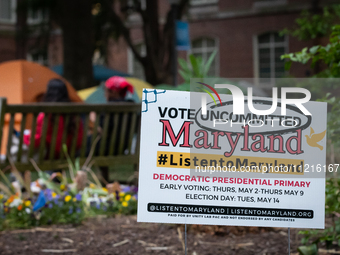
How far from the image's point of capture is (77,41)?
1039cm

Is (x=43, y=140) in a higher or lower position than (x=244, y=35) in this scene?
lower

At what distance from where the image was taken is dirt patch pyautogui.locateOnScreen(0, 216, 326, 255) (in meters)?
2.79

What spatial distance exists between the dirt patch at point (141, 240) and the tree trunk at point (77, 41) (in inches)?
289

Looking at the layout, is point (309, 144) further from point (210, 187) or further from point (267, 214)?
point (210, 187)

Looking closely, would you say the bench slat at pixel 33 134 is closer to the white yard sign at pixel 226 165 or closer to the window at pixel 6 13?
the white yard sign at pixel 226 165

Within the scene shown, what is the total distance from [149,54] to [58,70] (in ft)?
17.6

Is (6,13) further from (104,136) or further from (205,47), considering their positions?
(104,136)

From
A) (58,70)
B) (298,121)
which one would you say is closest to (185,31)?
(298,121)

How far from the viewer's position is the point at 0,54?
2623cm

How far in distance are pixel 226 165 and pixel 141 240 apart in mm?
1291

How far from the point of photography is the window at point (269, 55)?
22.8m

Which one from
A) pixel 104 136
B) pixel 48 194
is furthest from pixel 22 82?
pixel 48 194

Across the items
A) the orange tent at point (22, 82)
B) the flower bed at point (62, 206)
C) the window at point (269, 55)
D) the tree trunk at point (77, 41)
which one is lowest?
the flower bed at point (62, 206)

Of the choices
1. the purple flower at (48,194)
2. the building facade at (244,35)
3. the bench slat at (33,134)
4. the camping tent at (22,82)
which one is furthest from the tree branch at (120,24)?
the purple flower at (48,194)
